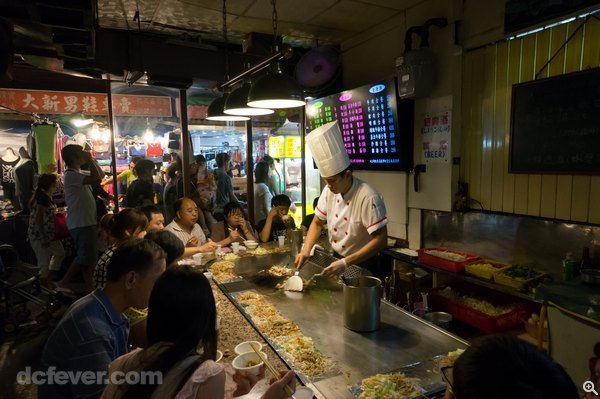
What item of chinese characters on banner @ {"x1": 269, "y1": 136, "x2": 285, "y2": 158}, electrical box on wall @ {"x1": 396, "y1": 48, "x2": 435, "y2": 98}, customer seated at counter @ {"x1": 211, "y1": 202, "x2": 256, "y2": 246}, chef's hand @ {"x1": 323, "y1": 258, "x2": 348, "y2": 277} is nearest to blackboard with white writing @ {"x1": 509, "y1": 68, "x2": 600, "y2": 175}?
electrical box on wall @ {"x1": 396, "y1": 48, "x2": 435, "y2": 98}

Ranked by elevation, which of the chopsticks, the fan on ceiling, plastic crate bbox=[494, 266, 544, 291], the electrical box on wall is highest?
the fan on ceiling

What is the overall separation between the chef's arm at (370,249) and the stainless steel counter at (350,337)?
0.22m

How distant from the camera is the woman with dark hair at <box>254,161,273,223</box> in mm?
6055

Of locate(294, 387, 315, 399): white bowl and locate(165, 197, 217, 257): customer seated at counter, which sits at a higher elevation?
locate(165, 197, 217, 257): customer seated at counter

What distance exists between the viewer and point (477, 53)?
3.59 meters

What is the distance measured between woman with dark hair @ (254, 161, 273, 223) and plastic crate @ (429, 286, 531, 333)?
334cm

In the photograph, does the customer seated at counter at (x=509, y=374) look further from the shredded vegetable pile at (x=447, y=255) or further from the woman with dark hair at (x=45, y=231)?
the woman with dark hair at (x=45, y=231)

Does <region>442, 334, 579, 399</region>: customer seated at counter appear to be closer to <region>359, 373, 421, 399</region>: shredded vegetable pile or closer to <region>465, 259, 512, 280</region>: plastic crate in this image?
<region>359, 373, 421, 399</region>: shredded vegetable pile

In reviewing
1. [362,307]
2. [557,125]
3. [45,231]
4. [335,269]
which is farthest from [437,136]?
[45,231]

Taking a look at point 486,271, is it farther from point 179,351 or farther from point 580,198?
point 179,351

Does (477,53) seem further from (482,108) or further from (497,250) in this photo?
(497,250)

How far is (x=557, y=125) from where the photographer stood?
2887 millimetres

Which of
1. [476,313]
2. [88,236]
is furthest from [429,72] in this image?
[88,236]

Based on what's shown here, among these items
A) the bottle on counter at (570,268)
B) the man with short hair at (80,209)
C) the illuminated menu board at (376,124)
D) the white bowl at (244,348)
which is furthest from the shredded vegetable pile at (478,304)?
the man with short hair at (80,209)
